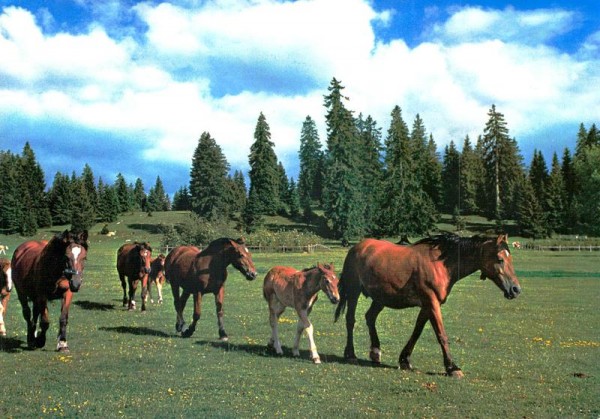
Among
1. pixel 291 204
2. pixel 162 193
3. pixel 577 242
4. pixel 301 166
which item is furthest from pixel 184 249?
pixel 301 166

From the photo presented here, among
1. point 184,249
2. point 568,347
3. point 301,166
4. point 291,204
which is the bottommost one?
point 568,347

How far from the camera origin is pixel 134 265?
712 inches

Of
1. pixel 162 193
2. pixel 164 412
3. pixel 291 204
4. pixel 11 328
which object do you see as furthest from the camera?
pixel 291 204

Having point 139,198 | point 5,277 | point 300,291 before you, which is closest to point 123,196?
point 139,198

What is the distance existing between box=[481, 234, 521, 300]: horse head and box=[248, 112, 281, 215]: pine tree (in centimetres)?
1181

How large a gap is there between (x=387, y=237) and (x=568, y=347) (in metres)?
6.93

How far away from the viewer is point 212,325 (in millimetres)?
15398

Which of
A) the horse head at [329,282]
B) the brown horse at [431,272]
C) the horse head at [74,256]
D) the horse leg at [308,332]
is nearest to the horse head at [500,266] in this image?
the brown horse at [431,272]

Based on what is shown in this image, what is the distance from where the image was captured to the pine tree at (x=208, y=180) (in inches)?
679

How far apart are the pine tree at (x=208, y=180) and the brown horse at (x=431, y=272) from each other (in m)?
8.30

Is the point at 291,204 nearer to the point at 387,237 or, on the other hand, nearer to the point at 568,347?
the point at 387,237

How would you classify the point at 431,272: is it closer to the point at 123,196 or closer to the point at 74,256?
the point at 74,256

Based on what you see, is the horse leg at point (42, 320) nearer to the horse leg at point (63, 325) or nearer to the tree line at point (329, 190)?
the horse leg at point (63, 325)

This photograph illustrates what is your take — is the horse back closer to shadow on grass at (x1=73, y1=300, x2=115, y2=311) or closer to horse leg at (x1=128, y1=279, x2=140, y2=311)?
horse leg at (x1=128, y1=279, x2=140, y2=311)
